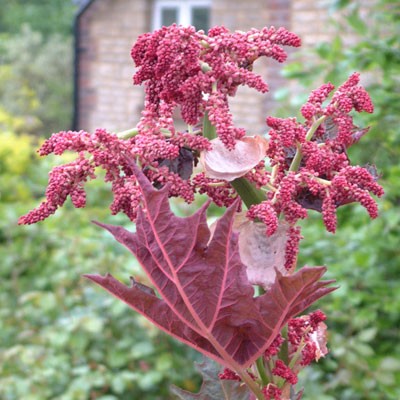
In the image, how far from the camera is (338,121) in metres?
0.85

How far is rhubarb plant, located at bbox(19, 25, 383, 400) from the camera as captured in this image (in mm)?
778

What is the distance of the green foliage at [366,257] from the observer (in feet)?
9.30

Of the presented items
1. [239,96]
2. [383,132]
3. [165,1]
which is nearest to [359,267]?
[383,132]

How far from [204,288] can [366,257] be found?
2360 millimetres

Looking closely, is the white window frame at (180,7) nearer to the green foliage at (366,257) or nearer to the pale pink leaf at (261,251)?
the green foliage at (366,257)

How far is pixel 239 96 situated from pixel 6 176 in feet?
12.0

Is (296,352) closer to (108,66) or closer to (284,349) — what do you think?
(284,349)

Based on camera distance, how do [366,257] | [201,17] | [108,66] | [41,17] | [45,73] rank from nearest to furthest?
[366,257], [108,66], [201,17], [45,73], [41,17]

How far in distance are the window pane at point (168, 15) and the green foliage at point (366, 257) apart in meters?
7.50

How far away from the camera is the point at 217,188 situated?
86 centimetres

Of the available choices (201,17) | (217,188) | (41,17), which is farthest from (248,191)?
(41,17)

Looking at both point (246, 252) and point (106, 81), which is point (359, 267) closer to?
point (246, 252)

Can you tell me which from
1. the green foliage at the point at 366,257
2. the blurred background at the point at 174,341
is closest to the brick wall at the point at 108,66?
the blurred background at the point at 174,341

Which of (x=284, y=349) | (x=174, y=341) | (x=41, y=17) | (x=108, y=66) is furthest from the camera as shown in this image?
(x=41, y=17)
